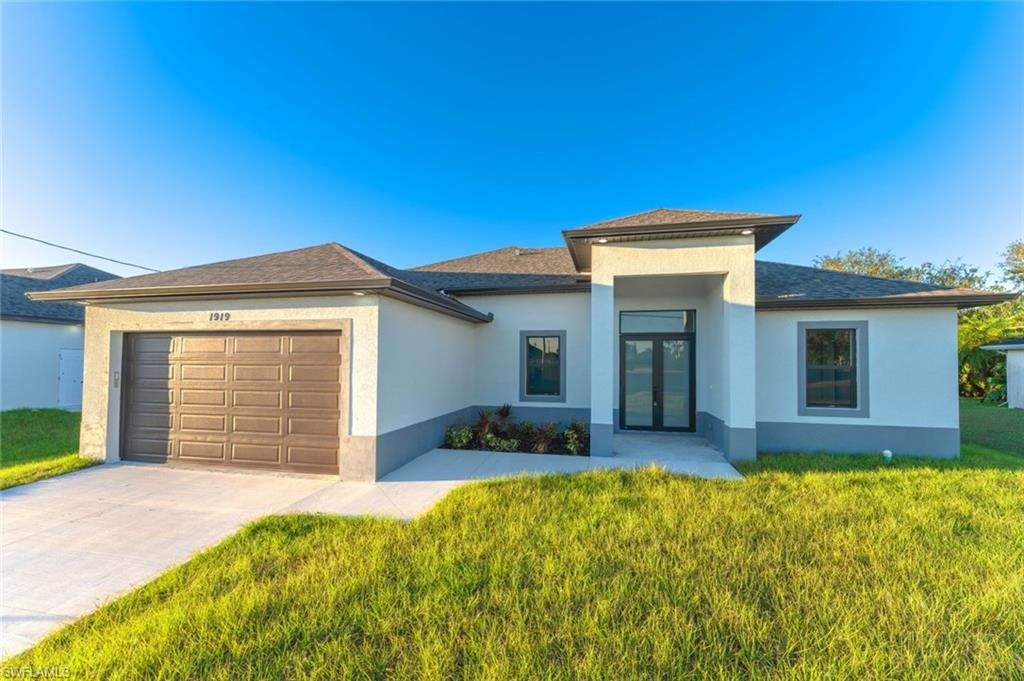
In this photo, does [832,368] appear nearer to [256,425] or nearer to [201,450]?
[256,425]

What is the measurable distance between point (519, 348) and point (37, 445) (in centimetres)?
1118

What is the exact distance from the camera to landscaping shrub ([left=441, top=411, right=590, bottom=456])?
812cm

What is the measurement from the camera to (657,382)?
10.0 meters

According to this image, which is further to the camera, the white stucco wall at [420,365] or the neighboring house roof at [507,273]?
the neighboring house roof at [507,273]

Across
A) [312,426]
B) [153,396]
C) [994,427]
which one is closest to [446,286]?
[312,426]

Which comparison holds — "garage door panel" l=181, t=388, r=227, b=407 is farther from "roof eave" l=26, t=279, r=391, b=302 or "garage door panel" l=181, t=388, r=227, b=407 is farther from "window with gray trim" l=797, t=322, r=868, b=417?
"window with gray trim" l=797, t=322, r=868, b=417

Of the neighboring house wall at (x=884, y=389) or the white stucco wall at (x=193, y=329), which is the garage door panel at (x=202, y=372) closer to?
the white stucco wall at (x=193, y=329)

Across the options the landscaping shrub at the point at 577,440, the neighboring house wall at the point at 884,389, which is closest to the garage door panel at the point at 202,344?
the landscaping shrub at the point at 577,440

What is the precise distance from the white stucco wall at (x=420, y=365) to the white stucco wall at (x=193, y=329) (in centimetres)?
25

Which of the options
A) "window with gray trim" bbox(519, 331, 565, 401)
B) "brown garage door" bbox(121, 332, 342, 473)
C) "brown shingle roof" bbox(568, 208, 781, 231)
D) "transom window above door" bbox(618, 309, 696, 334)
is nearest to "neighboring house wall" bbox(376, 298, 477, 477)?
"brown garage door" bbox(121, 332, 342, 473)

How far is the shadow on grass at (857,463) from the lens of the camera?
6.70m

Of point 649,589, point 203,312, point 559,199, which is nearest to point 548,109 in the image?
point 559,199

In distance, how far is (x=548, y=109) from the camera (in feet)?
38.3

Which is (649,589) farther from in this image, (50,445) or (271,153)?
(271,153)
